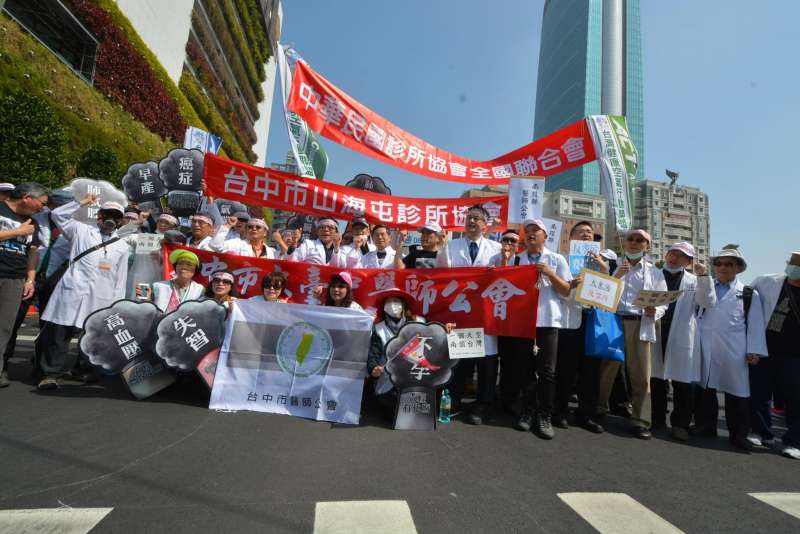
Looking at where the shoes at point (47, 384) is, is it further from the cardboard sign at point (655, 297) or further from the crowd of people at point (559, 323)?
the cardboard sign at point (655, 297)

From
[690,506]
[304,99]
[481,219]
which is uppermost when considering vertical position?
[304,99]

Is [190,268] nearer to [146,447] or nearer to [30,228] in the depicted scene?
[30,228]

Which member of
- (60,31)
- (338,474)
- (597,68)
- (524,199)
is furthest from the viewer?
(597,68)

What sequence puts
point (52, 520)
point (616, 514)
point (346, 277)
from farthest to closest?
point (346, 277), point (616, 514), point (52, 520)

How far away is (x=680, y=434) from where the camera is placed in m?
4.12

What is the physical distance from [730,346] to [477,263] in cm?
278

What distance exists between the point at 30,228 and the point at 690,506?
6031mm

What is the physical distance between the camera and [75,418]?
341cm

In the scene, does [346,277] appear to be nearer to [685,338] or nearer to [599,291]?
[599,291]

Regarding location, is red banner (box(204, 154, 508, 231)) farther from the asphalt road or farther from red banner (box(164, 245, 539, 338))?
the asphalt road

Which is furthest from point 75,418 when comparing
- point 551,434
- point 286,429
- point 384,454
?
point 551,434

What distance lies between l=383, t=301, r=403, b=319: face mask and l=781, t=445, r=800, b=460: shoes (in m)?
3.95

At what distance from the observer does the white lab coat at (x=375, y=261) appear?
5.39 metres

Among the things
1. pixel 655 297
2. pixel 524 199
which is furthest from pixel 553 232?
pixel 655 297
